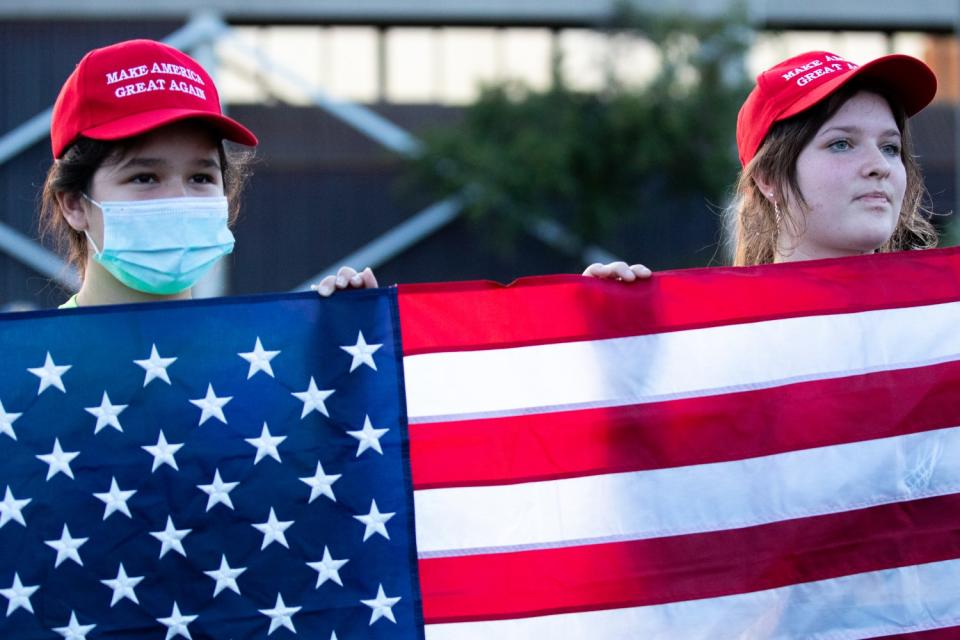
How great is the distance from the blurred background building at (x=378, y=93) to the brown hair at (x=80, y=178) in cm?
2291

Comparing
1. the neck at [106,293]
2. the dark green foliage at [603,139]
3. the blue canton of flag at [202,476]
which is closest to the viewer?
the blue canton of flag at [202,476]

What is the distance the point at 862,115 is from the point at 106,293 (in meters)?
2.10

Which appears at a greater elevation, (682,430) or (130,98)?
(130,98)

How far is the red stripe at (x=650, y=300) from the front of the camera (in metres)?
3.27

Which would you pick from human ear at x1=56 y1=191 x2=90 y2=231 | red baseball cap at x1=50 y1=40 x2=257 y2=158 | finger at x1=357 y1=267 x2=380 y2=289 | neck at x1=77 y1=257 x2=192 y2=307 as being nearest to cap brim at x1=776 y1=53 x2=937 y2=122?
finger at x1=357 y1=267 x2=380 y2=289

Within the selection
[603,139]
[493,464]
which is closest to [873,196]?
[493,464]

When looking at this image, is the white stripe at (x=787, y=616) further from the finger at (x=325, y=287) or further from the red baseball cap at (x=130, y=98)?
the red baseball cap at (x=130, y=98)

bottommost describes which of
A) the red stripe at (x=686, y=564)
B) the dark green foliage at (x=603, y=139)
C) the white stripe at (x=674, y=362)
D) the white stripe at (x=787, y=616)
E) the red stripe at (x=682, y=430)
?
the white stripe at (x=787, y=616)

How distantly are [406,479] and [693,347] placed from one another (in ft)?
2.78

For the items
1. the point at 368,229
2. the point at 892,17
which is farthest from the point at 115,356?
the point at 892,17

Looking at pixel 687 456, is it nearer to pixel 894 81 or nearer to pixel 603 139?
pixel 894 81

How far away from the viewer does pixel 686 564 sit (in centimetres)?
316

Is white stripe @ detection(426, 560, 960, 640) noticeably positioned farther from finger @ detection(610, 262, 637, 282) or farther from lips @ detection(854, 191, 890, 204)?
lips @ detection(854, 191, 890, 204)

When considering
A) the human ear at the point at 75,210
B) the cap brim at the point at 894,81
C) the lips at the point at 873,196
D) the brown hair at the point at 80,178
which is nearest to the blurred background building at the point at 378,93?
the brown hair at the point at 80,178
